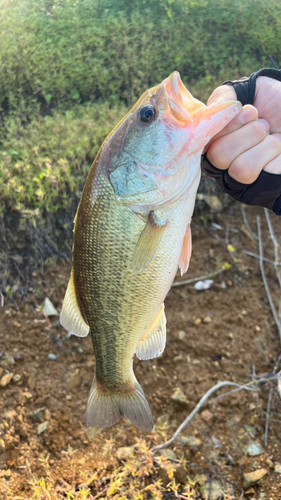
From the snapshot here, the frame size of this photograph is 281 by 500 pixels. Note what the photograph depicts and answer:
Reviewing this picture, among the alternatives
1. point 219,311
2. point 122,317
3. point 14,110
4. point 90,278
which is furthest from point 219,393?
point 14,110

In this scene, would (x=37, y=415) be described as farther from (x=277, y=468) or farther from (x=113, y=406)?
(x=277, y=468)

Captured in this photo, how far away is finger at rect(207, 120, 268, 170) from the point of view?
145 centimetres

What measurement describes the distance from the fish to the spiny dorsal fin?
70 mm

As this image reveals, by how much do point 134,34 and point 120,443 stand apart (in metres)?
4.72

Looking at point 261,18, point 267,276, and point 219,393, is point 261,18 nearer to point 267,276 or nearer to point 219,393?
point 267,276

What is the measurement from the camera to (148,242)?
1.33 m

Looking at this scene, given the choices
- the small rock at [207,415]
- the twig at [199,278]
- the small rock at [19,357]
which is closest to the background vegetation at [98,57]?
the twig at [199,278]

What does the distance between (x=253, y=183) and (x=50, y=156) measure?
2.35m

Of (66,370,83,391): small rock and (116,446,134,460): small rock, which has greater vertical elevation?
(66,370,83,391): small rock

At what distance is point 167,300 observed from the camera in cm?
309

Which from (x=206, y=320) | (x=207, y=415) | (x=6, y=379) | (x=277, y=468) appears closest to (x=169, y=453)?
(x=207, y=415)

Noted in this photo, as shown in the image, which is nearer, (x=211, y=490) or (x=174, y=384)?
(x=211, y=490)

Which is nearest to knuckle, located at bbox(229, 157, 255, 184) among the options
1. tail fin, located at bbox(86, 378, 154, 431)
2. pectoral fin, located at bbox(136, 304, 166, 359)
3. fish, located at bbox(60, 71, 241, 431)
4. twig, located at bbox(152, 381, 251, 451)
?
fish, located at bbox(60, 71, 241, 431)

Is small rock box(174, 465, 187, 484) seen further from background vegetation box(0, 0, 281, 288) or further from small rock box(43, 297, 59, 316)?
background vegetation box(0, 0, 281, 288)
